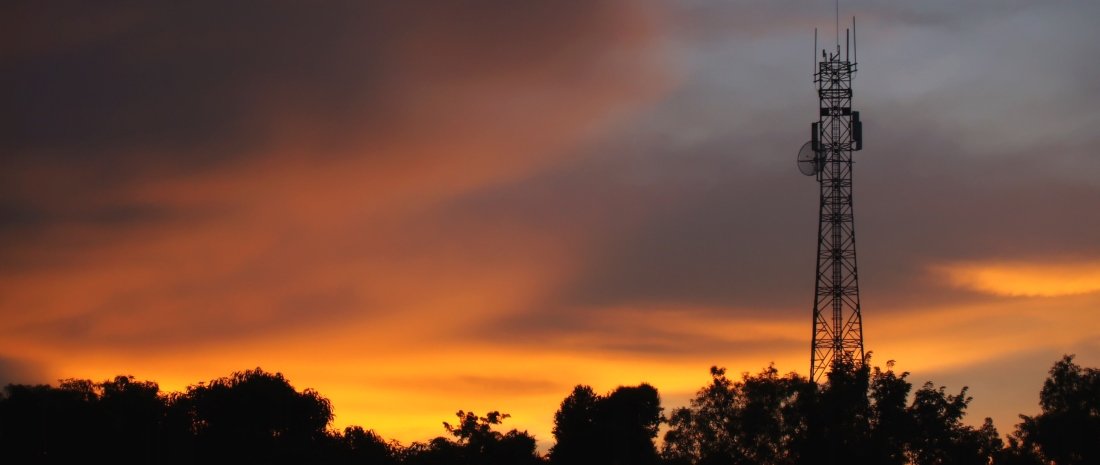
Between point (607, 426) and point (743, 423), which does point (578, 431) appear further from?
point (743, 423)

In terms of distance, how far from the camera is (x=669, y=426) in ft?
306

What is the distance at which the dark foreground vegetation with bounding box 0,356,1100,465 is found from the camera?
233 ft

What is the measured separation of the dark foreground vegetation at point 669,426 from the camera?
2800 inches

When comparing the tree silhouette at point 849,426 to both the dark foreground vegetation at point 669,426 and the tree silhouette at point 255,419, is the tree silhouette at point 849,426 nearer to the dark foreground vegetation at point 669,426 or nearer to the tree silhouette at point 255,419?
the dark foreground vegetation at point 669,426

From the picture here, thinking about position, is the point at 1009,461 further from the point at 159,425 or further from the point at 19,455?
the point at 19,455

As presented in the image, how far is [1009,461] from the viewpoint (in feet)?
255

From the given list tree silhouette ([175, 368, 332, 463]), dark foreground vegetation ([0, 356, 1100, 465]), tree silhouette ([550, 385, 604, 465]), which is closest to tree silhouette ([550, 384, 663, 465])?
tree silhouette ([550, 385, 604, 465])

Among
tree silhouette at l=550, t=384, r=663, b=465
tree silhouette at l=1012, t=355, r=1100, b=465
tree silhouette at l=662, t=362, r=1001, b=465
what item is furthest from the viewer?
tree silhouette at l=550, t=384, r=663, b=465

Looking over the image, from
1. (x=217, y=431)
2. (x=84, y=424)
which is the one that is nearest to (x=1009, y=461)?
(x=217, y=431)

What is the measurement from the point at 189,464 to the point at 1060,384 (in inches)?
2094

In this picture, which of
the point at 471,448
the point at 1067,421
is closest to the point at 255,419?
the point at 471,448

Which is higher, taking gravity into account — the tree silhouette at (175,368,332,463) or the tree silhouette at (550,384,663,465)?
the tree silhouette at (550,384,663,465)

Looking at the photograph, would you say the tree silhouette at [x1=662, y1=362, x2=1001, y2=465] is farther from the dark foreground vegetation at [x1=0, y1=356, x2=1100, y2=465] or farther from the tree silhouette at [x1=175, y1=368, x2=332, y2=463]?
the tree silhouette at [x1=175, y1=368, x2=332, y2=463]

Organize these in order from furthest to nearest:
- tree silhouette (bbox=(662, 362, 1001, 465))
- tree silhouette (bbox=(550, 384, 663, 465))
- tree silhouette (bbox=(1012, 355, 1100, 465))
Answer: tree silhouette (bbox=(550, 384, 663, 465)), tree silhouette (bbox=(1012, 355, 1100, 465)), tree silhouette (bbox=(662, 362, 1001, 465))
